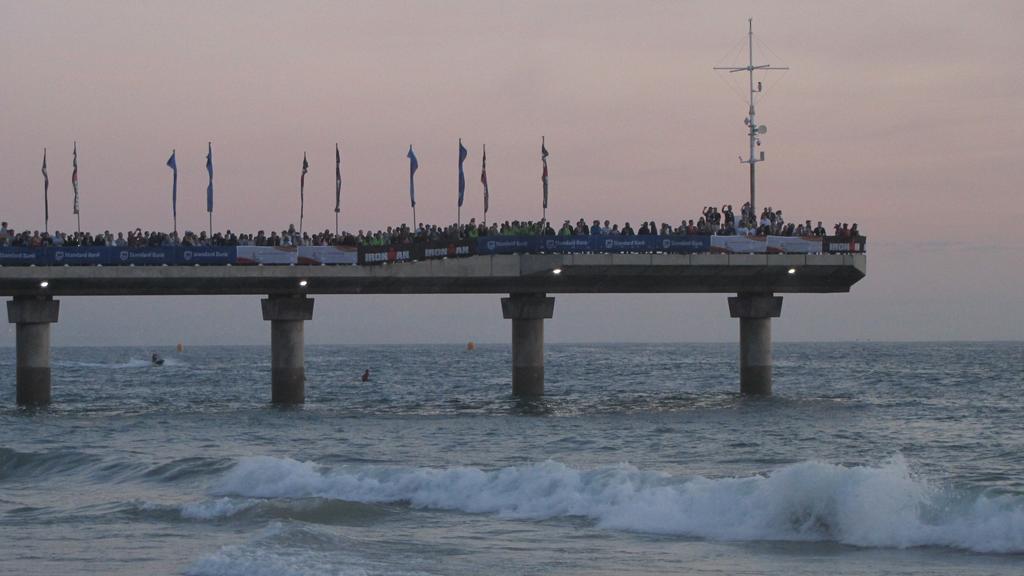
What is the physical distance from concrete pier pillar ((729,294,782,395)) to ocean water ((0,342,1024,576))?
149 inches

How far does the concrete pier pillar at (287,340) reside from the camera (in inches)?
1977

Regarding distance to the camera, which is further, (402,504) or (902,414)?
(902,414)

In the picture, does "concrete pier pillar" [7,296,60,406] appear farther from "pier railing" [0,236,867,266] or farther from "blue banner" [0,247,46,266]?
"pier railing" [0,236,867,266]

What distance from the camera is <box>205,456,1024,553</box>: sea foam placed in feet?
71.4

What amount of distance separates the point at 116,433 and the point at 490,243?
1350 cm

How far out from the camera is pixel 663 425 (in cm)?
4138

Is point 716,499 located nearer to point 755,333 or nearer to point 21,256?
point 21,256

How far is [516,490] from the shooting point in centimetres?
2658

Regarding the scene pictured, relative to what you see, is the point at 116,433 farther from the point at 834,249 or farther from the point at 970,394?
the point at 970,394

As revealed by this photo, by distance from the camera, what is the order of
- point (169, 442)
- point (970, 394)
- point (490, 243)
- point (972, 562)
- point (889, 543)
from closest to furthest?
point (972, 562)
point (889, 543)
point (169, 442)
point (490, 243)
point (970, 394)

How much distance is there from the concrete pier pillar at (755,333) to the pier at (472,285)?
0.12 feet

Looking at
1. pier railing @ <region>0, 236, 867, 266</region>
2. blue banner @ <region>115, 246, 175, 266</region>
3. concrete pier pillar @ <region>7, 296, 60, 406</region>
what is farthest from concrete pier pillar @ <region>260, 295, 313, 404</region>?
concrete pier pillar @ <region>7, 296, 60, 406</region>

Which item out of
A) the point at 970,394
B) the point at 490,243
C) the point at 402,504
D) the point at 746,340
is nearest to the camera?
the point at 402,504

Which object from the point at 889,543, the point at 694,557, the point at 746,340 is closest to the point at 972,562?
the point at 889,543
